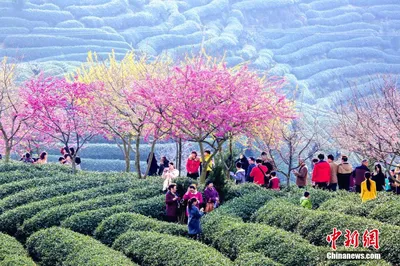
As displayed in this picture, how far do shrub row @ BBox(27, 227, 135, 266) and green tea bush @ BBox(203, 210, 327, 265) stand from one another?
8.35 ft

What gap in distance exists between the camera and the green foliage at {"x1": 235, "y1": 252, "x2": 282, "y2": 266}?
13.0m

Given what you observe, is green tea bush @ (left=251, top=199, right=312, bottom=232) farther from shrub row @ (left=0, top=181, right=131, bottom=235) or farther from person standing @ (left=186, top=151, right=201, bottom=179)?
shrub row @ (left=0, top=181, right=131, bottom=235)

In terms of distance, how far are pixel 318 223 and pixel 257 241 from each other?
179 centimetres

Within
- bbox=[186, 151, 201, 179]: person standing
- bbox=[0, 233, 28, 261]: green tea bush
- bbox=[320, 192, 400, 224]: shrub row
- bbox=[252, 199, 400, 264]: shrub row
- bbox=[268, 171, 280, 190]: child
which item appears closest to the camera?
bbox=[252, 199, 400, 264]: shrub row

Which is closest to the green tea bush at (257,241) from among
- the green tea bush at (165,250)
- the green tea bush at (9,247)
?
the green tea bush at (165,250)

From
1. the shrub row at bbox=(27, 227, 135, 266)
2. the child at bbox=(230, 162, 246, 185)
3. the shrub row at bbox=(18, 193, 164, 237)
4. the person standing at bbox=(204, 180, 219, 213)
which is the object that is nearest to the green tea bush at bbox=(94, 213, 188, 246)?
the shrub row at bbox=(27, 227, 135, 266)

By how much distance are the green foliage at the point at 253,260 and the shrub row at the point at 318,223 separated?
1898mm

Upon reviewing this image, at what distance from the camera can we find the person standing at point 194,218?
15664 millimetres

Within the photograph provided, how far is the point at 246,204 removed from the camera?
18953mm

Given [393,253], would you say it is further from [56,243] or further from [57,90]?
[57,90]

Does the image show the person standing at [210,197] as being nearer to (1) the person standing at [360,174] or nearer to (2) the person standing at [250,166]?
(2) the person standing at [250,166]

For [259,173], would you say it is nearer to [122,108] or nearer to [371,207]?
[371,207]

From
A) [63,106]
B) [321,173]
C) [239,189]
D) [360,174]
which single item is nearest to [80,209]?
[239,189]

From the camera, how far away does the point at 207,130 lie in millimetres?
21641
